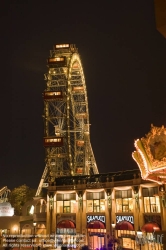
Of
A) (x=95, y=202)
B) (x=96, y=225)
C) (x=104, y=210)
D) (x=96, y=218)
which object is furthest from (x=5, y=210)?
(x=104, y=210)

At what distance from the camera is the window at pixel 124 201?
36388 millimetres

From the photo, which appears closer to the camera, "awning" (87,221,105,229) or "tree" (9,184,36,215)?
"awning" (87,221,105,229)

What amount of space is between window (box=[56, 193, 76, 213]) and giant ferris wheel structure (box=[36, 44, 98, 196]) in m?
14.3

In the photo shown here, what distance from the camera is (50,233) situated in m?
38.8

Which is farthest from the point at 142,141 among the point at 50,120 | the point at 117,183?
the point at 50,120

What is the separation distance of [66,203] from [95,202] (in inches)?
168

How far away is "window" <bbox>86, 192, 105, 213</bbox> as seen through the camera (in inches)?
1505

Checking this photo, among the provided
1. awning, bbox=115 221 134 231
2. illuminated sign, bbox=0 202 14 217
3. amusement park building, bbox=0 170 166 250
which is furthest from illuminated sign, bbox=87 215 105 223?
illuminated sign, bbox=0 202 14 217

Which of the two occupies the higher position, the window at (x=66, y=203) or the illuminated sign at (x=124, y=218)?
the window at (x=66, y=203)

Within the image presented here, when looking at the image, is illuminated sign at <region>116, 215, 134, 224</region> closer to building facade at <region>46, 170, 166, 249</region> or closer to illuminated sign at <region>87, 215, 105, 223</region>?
building facade at <region>46, 170, 166, 249</region>

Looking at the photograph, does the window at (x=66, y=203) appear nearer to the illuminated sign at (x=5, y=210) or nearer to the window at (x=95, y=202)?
the window at (x=95, y=202)

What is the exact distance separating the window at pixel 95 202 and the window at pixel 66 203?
2197 millimetres

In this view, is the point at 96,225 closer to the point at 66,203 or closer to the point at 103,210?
the point at 103,210

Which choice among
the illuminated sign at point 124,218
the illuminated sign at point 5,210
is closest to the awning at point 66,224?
the illuminated sign at point 124,218
